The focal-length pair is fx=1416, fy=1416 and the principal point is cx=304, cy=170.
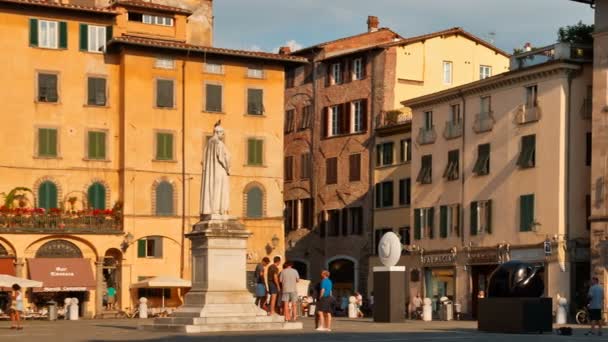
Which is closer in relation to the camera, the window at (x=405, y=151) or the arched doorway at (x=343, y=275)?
the window at (x=405, y=151)

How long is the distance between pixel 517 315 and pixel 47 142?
39.7 metres

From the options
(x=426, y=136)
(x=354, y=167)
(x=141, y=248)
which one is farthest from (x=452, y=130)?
(x=141, y=248)

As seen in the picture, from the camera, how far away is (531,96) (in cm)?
6656

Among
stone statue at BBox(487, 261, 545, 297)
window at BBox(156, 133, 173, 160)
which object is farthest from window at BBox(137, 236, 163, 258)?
stone statue at BBox(487, 261, 545, 297)

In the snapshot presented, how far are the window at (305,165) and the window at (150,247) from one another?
53.4 ft

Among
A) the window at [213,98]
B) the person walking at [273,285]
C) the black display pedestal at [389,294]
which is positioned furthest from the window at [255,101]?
the person walking at [273,285]

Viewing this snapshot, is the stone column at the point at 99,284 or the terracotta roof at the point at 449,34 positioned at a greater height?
the terracotta roof at the point at 449,34

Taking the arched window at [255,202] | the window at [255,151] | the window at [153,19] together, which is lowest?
the arched window at [255,202]

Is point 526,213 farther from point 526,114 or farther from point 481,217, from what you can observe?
point 526,114

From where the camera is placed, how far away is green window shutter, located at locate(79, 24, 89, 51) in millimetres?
72375

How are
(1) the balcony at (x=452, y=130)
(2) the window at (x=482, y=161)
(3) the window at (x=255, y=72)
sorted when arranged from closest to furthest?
(2) the window at (x=482, y=161) < (1) the balcony at (x=452, y=130) < (3) the window at (x=255, y=72)

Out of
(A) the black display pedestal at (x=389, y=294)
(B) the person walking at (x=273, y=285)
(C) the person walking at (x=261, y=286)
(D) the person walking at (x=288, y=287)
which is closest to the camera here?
(D) the person walking at (x=288, y=287)

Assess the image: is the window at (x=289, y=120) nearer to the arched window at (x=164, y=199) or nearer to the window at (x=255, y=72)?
the window at (x=255, y=72)

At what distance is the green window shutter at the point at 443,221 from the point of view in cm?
7344
